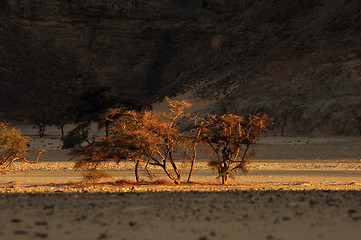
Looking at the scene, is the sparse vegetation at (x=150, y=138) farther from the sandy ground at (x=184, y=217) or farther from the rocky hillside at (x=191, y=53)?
the rocky hillside at (x=191, y=53)

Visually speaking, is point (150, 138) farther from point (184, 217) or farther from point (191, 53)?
point (191, 53)

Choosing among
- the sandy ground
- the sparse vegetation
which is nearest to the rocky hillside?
the sparse vegetation

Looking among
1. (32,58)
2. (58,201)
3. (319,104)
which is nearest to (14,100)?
(32,58)

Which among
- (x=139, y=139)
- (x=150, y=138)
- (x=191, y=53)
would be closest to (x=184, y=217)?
(x=150, y=138)

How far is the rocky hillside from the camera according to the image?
167 feet

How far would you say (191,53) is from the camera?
84.1 m

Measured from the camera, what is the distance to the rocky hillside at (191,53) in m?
51.0

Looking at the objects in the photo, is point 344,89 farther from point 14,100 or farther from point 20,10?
point 20,10

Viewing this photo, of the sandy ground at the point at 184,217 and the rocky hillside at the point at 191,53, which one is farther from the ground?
the rocky hillside at the point at 191,53

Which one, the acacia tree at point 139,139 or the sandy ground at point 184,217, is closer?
the sandy ground at point 184,217

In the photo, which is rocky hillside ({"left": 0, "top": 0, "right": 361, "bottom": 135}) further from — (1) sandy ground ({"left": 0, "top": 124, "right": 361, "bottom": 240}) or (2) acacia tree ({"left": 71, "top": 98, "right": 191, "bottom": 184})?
(1) sandy ground ({"left": 0, "top": 124, "right": 361, "bottom": 240})

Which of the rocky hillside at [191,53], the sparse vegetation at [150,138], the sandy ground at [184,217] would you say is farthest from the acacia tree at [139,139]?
the rocky hillside at [191,53]

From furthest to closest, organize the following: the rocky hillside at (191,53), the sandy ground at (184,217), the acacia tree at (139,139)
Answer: the rocky hillside at (191,53) < the acacia tree at (139,139) < the sandy ground at (184,217)

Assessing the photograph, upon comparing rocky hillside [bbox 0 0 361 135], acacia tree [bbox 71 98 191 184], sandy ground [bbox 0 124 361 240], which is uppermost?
rocky hillside [bbox 0 0 361 135]
